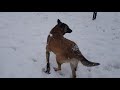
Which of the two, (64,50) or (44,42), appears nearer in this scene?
(64,50)

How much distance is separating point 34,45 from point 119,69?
2713mm

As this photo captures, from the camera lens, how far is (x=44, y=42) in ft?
22.9

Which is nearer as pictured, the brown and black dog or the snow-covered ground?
the brown and black dog

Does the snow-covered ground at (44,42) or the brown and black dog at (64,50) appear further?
the snow-covered ground at (44,42)

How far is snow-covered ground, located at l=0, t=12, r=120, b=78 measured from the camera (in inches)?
220

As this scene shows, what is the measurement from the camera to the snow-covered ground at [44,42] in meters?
5.59
